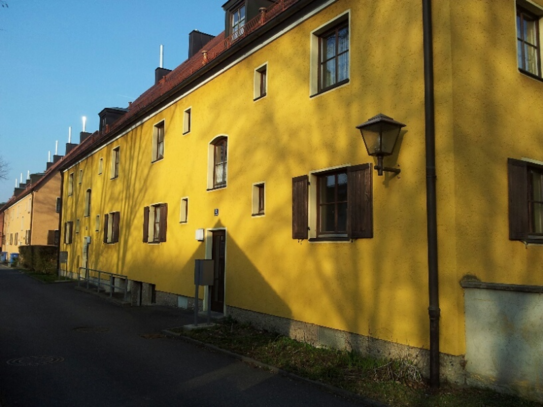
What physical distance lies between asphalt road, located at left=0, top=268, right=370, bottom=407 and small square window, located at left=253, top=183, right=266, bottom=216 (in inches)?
129

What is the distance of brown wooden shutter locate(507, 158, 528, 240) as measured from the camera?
23.3ft

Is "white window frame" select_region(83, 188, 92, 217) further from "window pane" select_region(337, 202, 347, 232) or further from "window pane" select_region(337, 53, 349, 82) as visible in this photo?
"window pane" select_region(337, 202, 347, 232)

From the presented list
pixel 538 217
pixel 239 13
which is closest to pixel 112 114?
pixel 239 13

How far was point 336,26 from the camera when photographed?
8992 mm

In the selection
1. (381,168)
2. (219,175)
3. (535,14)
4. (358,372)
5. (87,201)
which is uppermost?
(535,14)

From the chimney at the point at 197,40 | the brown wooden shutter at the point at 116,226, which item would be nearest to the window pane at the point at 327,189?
the brown wooden shutter at the point at 116,226

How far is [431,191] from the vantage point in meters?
6.68

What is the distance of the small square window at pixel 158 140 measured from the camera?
1650 centimetres

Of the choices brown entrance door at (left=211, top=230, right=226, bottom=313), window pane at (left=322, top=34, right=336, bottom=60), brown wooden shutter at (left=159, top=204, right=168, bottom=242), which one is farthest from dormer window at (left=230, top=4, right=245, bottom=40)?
brown wooden shutter at (left=159, top=204, right=168, bottom=242)

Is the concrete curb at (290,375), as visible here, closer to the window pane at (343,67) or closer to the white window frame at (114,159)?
the window pane at (343,67)

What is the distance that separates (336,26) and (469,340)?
596 centimetres

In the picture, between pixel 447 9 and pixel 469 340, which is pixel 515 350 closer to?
pixel 469 340

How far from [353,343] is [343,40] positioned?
17.7 feet

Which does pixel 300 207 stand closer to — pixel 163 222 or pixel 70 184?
pixel 163 222
